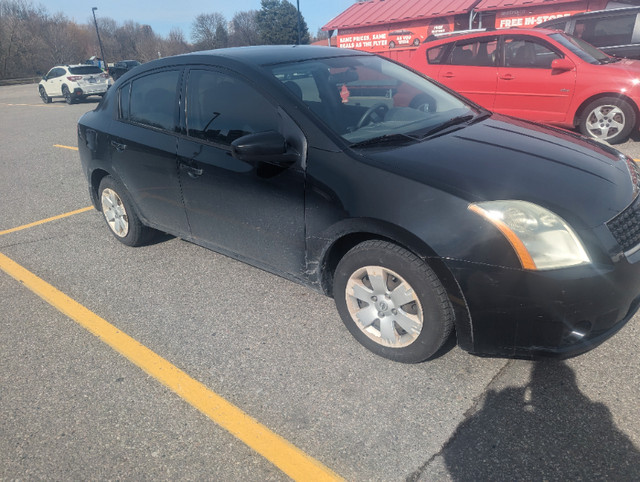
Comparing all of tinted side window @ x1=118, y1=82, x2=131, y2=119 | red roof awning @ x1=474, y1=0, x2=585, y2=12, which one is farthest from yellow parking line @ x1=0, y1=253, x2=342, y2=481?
red roof awning @ x1=474, y1=0, x2=585, y2=12

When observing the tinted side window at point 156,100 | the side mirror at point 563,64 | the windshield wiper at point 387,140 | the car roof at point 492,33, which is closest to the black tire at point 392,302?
the windshield wiper at point 387,140

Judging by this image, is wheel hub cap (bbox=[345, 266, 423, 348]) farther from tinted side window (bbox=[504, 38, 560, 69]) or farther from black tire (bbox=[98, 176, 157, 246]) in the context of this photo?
tinted side window (bbox=[504, 38, 560, 69])

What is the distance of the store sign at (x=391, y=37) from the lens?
774 inches

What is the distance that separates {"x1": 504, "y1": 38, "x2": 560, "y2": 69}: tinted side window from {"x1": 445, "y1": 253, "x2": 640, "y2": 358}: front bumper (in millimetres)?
5508

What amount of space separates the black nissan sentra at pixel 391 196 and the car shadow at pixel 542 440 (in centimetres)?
28

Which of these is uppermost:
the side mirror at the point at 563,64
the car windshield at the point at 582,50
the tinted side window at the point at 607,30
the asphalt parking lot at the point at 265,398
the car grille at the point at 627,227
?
the tinted side window at the point at 607,30

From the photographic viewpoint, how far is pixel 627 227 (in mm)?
2275

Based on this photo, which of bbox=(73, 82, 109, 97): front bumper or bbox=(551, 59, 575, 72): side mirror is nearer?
bbox=(551, 59, 575, 72): side mirror

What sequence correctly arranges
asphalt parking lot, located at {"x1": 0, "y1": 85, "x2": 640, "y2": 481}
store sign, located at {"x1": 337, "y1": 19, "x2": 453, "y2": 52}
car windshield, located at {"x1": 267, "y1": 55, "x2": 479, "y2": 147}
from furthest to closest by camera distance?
store sign, located at {"x1": 337, "y1": 19, "x2": 453, "y2": 52} → car windshield, located at {"x1": 267, "y1": 55, "x2": 479, "y2": 147} → asphalt parking lot, located at {"x1": 0, "y1": 85, "x2": 640, "y2": 481}

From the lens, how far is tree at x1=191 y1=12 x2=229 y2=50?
7925 cm

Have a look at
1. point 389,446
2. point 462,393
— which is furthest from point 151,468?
point 462,393

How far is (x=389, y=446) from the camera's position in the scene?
6.93 feet

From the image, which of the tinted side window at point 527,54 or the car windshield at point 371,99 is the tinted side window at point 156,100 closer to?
the car windshield at point 371,99

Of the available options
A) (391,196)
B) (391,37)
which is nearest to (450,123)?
(391,196)
